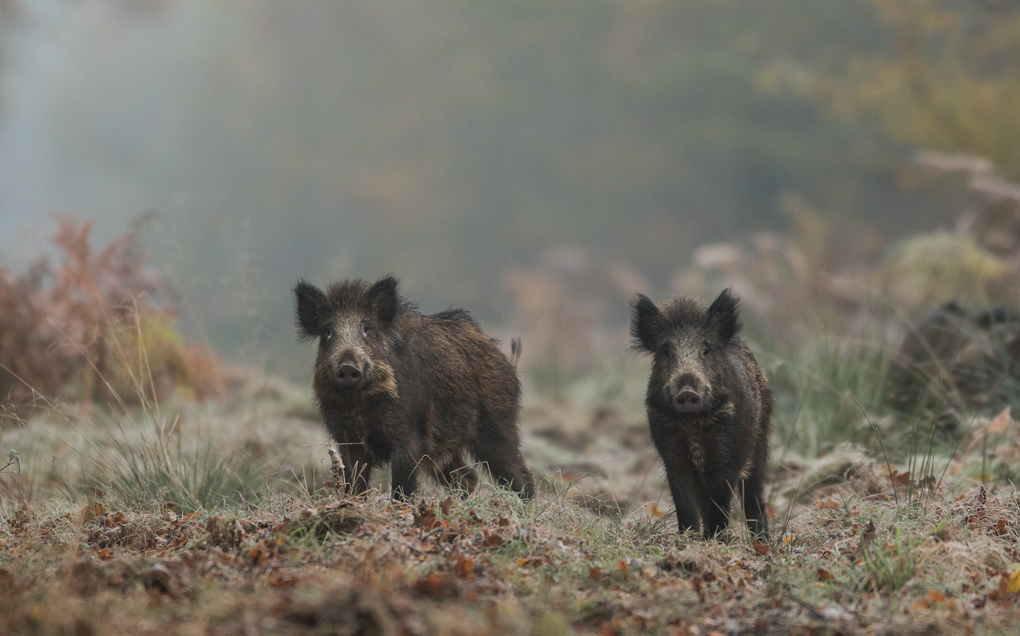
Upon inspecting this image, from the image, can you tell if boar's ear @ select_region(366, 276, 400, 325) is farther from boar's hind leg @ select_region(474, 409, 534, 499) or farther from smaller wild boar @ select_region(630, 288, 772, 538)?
smaller wild boar @ select_region(630, 288, 772, 538)

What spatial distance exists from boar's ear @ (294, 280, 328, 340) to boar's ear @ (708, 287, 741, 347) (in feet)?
6.96

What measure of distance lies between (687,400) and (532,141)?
3282 centimetres

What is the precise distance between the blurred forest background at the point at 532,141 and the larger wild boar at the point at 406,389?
71.6 inches

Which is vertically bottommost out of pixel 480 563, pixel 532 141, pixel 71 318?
pixel 480 563

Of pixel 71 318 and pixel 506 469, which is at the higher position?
pixel 71 318

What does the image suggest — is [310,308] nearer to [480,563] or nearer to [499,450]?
[499,450]

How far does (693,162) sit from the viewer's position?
102ft

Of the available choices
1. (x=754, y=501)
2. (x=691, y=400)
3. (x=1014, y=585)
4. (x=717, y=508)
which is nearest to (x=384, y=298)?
(x=691, y=400)

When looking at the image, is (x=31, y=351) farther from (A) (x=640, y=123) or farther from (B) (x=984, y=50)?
(A) (x=640, y=123)

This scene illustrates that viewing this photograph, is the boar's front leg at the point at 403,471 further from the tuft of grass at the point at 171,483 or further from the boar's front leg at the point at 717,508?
the boar's front leg at the point at 717,508

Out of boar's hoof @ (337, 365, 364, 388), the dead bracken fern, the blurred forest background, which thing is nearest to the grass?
boar's hoof @ (337, 365, 364, 388)

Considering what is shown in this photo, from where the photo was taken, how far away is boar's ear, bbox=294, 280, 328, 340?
5.15m

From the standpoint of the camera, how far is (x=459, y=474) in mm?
5543

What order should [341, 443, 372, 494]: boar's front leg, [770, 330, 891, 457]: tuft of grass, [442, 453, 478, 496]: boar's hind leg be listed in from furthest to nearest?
[770, 330, 891, 457]: tuft of grass
[442, 453, 478, 496]: boar's hind leg
[341, 443, 372, 494]: boar's front leg
